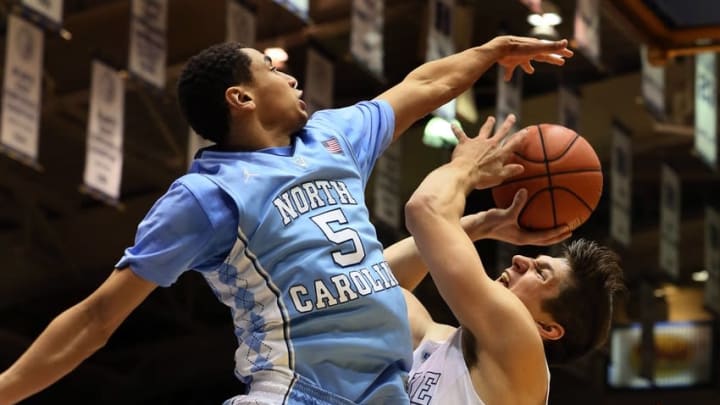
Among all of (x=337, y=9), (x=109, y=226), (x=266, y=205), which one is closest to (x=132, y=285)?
(x=266, y=205)

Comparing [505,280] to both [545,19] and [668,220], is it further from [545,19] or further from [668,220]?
[668,220]

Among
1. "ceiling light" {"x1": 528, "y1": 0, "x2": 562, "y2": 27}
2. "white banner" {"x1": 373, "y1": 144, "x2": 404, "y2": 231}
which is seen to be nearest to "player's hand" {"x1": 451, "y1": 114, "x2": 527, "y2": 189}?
"ceiling light" {"x1": 528, "y1": 0, "x2": 562, "y2": 27}

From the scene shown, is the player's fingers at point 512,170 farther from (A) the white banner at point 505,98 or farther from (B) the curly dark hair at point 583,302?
(A) the white banner at point 505,98

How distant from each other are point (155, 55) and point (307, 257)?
8.24m

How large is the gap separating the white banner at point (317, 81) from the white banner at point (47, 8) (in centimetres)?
339

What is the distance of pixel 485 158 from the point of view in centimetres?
459

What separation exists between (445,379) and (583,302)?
57 centimetres

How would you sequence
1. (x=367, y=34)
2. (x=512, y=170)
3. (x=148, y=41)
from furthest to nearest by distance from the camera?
1. (x=367, y=34)
2. (x=148, y=41)
3. (x=512, y=170)

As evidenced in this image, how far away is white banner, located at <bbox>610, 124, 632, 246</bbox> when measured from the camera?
16266 mm

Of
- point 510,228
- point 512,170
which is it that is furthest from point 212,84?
point 510,228

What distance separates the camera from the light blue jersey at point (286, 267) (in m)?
3.91

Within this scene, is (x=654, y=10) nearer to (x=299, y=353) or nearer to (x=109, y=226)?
(x=299, y=353)

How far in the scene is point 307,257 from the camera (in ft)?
13.1

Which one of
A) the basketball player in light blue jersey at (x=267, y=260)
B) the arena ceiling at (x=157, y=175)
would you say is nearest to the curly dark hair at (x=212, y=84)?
the basketball player in light blue jersey at (x=267, y=260)
